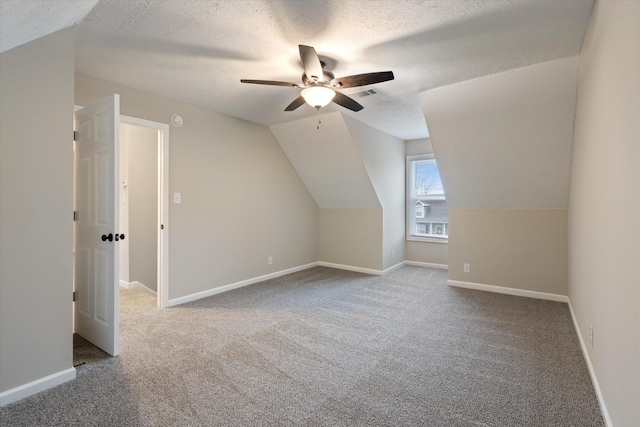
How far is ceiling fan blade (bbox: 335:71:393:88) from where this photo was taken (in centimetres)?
218

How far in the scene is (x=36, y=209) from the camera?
1.97 meters

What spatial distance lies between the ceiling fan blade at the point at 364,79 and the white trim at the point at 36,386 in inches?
108

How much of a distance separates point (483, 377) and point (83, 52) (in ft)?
12.3

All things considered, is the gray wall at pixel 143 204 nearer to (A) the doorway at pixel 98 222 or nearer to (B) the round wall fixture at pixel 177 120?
(B) the round wall fixture at pixel 177 120

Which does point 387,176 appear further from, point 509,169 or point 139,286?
point 139,286

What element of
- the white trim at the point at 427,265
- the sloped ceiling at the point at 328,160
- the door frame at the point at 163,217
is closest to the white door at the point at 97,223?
the door frame at the point at 163,217

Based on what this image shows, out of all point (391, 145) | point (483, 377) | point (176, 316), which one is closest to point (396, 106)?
point (391, 145)

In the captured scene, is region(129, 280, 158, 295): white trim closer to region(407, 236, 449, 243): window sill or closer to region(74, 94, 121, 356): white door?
region(74, 94, 121, 356): white door

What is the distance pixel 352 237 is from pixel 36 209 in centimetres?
414

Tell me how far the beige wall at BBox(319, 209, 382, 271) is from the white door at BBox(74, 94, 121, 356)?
3641 mm

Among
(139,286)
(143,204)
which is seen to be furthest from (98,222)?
(139,286)

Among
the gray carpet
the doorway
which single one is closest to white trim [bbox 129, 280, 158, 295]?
the gray carpet

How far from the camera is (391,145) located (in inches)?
207

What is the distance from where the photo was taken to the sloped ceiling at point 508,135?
109 inches
